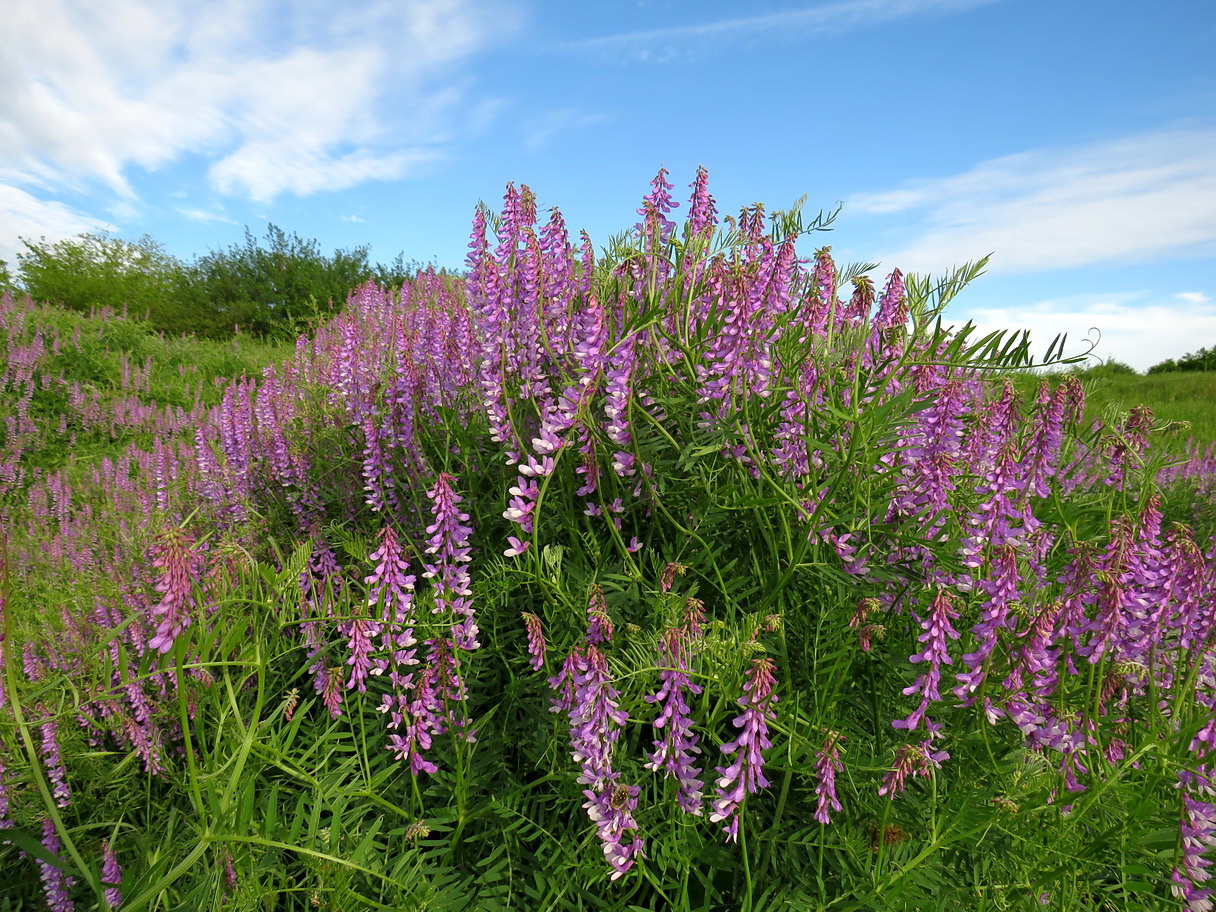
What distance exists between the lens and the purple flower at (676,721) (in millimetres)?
1559

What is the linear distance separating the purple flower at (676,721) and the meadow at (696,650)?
15 mm

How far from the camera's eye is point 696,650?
1604 millimetres

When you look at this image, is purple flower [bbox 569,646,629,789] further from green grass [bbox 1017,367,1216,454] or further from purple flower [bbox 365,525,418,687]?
green grass [bbox 1017,367,1216,454]

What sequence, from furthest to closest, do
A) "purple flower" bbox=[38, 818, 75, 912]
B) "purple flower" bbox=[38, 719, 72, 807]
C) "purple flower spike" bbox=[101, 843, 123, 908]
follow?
"purple flower" bbox=[38, 719, 72, 807]
"purple flower" bbox=[38, 818, 75, 912]
"purple flower spike" bbox=[101, 843, 123, 908]

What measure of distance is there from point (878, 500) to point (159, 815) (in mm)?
2700

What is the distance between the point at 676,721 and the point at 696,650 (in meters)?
0.19

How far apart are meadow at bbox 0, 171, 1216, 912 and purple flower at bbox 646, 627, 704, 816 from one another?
0.02 m

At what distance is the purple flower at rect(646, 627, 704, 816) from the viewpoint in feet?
5.11

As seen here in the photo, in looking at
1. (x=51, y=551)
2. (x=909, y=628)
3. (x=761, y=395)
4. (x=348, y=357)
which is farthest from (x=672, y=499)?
(x=51, y=551)

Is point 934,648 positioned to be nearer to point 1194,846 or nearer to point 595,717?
point 595,717

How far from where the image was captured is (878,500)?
209 cm

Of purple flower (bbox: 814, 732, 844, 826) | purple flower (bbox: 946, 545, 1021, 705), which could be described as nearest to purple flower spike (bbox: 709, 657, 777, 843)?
purple flower (bbox: 814, 732, 844, 826)

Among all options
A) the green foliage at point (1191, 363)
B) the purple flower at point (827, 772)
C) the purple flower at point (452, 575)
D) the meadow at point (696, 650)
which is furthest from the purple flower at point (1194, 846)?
the green foliage at point (1191, 363)

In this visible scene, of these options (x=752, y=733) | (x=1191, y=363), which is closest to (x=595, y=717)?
(x=752, y=733)
